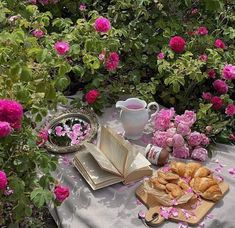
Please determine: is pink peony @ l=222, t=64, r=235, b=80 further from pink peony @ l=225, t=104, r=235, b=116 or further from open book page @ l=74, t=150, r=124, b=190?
open book page @ l=74, t=150, r=124, b=190

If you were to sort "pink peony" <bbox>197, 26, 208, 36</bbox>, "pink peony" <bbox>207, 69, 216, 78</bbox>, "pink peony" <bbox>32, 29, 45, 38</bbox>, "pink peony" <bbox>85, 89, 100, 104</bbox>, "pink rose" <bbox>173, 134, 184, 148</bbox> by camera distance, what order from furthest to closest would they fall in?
1. "pink peony" <bbox>197, 26, 208, 36</bbox>
2. "pink peony" <bbox>207, 69, 216, 78</bbox>
3. "pink peony" <bbox>85, 89, 100, 104</bbox>
4. "pink peony" <bbox>32, 29, 45, 38</bbox>
5. "pink rose" <bbox>173, 134, 184, 148</bbox>

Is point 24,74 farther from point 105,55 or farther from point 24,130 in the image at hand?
point 105,55

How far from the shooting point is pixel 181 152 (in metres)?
2.43

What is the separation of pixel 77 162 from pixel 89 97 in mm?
417

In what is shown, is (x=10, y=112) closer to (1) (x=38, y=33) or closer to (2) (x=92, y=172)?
(2) (x=92, y=172)

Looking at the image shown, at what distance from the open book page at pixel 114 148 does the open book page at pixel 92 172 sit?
0.18ft

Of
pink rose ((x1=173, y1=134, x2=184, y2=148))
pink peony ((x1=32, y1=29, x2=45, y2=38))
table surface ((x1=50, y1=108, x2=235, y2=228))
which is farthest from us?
pink peony ((x1=32, y1=29, x2=45, y2=38))

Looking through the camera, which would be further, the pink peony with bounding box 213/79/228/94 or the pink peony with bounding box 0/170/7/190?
the pink peony with bounding box 213/79/228/94

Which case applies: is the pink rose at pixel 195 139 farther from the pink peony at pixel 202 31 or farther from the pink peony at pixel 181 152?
the pink peony at pixel 202 31

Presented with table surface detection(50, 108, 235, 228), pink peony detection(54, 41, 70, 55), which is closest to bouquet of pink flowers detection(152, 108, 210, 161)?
table surface detection(50, 108, 235, 228)

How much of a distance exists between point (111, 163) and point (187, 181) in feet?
1.11

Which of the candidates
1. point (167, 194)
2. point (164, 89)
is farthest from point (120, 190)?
point (164, 89)

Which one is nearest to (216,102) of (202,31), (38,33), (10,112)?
(202,31)

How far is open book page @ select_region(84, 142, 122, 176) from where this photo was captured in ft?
7.33
